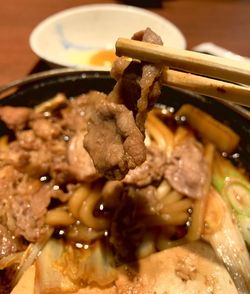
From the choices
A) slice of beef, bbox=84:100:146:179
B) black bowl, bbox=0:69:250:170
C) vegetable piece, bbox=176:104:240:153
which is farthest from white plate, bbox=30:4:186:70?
slice of beef, bbox=84:100:146:179

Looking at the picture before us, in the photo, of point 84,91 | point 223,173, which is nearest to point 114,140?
point 223,173

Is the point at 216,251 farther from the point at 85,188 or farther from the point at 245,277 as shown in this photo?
the point at 85,188

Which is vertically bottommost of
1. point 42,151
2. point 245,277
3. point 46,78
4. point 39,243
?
point 245,277

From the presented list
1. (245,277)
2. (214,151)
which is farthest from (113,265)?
(214,151)

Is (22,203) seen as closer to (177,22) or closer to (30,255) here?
(30,255)

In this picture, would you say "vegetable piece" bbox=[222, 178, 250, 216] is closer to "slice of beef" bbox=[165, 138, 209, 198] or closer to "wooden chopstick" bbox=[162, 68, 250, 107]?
"slice of beef" bbox=[165, 138, 209, 198]
